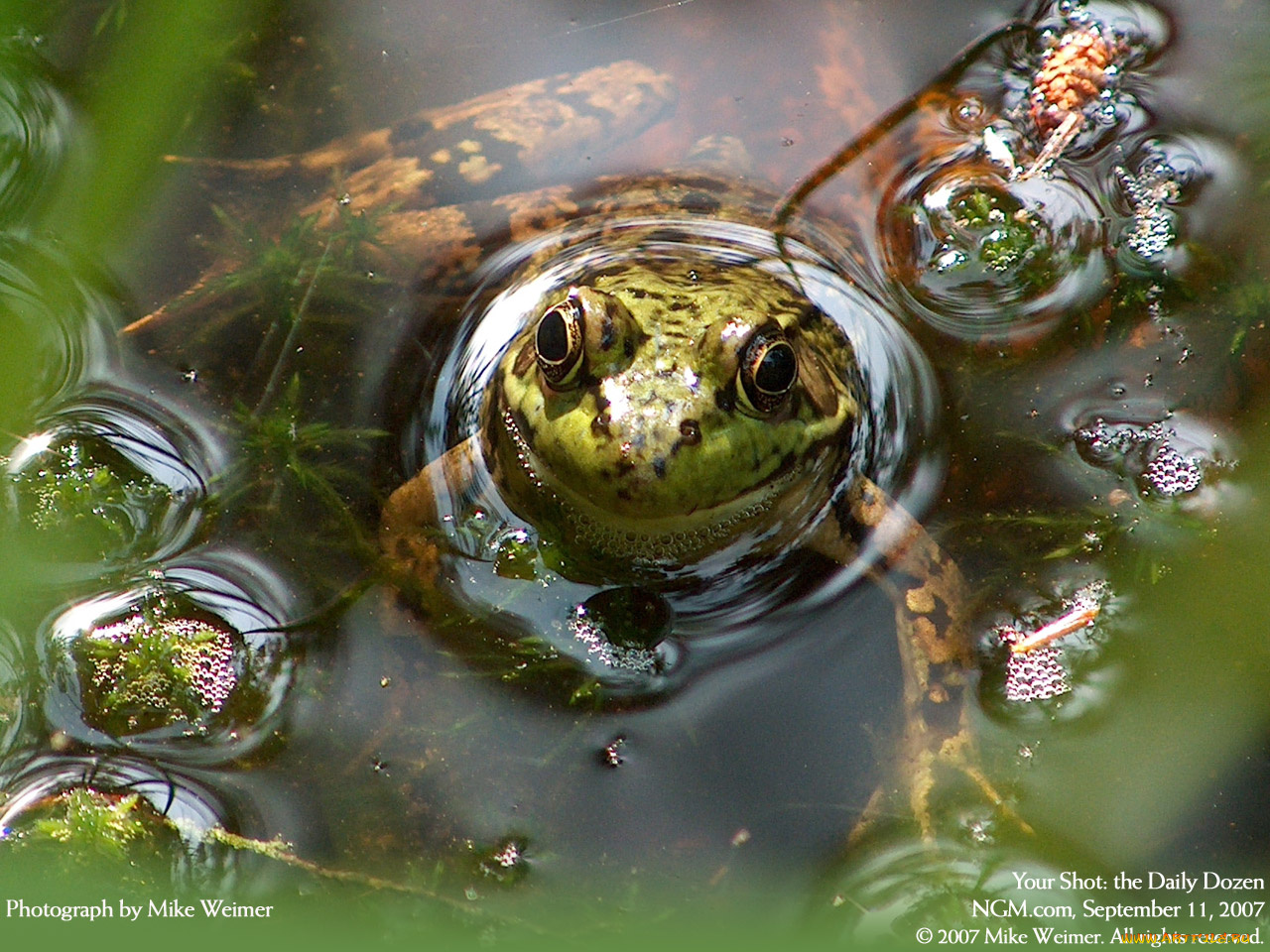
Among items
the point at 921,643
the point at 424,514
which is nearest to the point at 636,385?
the point at 424,514

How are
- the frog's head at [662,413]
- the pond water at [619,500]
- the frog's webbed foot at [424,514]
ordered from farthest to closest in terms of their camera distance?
the frog's webbed foot at [424,514] < the pond water at [619,500] < the frog's head at [662,413]

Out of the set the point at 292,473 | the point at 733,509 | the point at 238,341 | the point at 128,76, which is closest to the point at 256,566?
the point at 292,473

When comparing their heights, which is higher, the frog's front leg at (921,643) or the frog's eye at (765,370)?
the frog's eye at (765,370)

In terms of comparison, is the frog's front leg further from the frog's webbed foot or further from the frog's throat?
the frog's webbed foot

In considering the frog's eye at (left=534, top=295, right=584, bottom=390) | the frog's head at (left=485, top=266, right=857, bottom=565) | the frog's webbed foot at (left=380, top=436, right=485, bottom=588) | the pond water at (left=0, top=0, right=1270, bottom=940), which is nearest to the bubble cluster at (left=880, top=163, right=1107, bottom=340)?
the pond water at (left=0, top=0, right=1270, bottom=940)

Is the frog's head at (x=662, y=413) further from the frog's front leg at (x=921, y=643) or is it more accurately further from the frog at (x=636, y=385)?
the frog's front leg at (x=921, y=643)

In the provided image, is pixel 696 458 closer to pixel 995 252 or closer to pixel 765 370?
pixel 765 370

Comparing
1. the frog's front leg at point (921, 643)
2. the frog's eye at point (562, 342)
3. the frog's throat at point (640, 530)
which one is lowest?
the frog's front leg at point (921, 643)

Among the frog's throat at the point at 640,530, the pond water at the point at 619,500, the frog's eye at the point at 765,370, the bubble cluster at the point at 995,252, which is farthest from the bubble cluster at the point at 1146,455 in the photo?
the frog's eye at the point at 765,370
